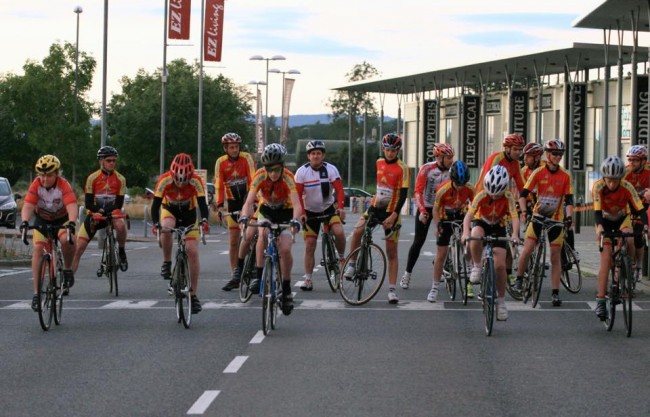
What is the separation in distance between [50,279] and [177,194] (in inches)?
72.3

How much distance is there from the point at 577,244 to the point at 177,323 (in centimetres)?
2217

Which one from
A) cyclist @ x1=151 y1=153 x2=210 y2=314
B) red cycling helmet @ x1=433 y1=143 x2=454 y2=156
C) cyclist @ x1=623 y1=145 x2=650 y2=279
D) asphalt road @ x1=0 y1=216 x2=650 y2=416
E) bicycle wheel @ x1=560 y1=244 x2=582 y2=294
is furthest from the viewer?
bicycle wheel @ x1=560 y1=244 x2=582 y2=294

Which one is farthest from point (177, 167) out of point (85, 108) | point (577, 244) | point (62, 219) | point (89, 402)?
point (85, 108)

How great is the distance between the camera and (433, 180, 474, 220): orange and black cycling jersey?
15875 mm

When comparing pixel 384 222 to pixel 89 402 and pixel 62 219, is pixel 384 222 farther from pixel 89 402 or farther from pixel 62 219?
pixel 89 402

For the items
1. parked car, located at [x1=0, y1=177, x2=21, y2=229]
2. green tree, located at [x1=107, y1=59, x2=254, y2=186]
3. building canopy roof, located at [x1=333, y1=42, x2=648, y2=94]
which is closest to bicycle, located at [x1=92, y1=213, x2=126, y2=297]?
parked car, located at [x1=0, y1=177, x2=21, y2=229]

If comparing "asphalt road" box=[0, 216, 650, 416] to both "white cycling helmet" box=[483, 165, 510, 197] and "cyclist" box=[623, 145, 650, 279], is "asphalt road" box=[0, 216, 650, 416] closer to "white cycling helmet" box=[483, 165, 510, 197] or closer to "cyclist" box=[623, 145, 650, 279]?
"cyclist" box=[623, 145, 650, 279]

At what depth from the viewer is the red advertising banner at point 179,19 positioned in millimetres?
44750

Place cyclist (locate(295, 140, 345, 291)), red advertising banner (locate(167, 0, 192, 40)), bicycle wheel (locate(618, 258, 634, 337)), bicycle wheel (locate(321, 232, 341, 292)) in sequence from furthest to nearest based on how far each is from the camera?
red advertising banner (locate(167, 0, 192, 40)) → bicycle wheel (locate(321, 232, 341, 292)) → cyclist (locate(295, 140, 345, 291)) → bicycle wheel (locate(618, 258, 634, 337))

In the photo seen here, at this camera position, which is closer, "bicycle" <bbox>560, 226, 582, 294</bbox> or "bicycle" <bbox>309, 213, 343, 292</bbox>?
"bicycle" <bbox>309, 213, 343, 292</bbox>

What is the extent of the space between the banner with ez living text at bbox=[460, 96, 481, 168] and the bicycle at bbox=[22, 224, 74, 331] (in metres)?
57.1

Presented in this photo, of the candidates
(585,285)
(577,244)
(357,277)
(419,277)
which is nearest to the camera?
(357,277)

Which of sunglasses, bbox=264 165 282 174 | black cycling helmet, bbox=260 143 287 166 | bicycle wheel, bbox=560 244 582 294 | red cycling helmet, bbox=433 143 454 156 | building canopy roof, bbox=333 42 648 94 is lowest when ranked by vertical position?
bicycle wheel, bbox=560 244 582 294

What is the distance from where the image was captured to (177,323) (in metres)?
14.0
